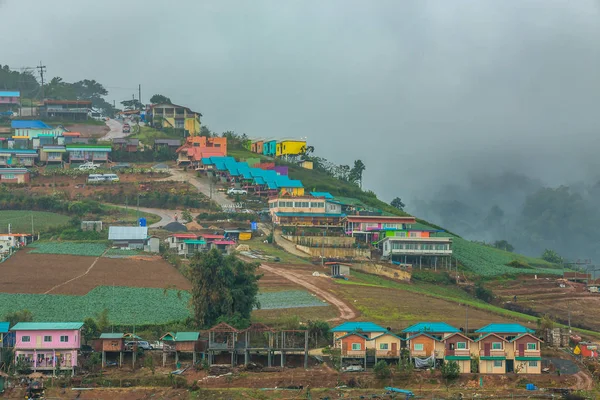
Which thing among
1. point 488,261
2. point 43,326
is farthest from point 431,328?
point 488,261

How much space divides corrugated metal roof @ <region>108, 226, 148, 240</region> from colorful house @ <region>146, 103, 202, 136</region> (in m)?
42.6

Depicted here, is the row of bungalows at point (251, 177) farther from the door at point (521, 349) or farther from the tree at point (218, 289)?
the door at point (521, 349)

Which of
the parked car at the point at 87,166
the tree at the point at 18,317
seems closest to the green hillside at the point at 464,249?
the parked car at the point at 87,166

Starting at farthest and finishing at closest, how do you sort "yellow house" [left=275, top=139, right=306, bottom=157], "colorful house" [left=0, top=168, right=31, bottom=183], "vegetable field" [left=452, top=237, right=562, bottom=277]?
"yellow house" [left=275, top=139, right=306, bottom=157] → "colorful house" [left=0, top=168, right=31, bottom=183] → "vegetable field" [left=452, top=237, right=562, bottom=277]

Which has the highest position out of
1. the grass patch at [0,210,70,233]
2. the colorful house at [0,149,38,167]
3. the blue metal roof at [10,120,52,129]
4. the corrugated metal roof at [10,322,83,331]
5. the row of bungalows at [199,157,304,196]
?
the blue metal roof at [10,120,52,129]

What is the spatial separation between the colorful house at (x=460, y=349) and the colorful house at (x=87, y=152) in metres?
59.8

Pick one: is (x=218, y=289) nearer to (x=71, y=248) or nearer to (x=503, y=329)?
(x=503, y=329)

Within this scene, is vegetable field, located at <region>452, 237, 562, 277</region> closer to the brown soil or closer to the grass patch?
the brown soil

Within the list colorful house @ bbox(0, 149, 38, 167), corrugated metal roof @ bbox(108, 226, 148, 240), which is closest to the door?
corrugated metal roof @ bbox(108, 226, 148, 240)

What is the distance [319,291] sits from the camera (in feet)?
206

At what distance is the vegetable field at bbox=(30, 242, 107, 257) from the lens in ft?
231

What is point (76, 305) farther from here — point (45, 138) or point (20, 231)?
point (45, 138)

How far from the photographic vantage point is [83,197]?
89.6m

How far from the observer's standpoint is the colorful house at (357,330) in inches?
1957
